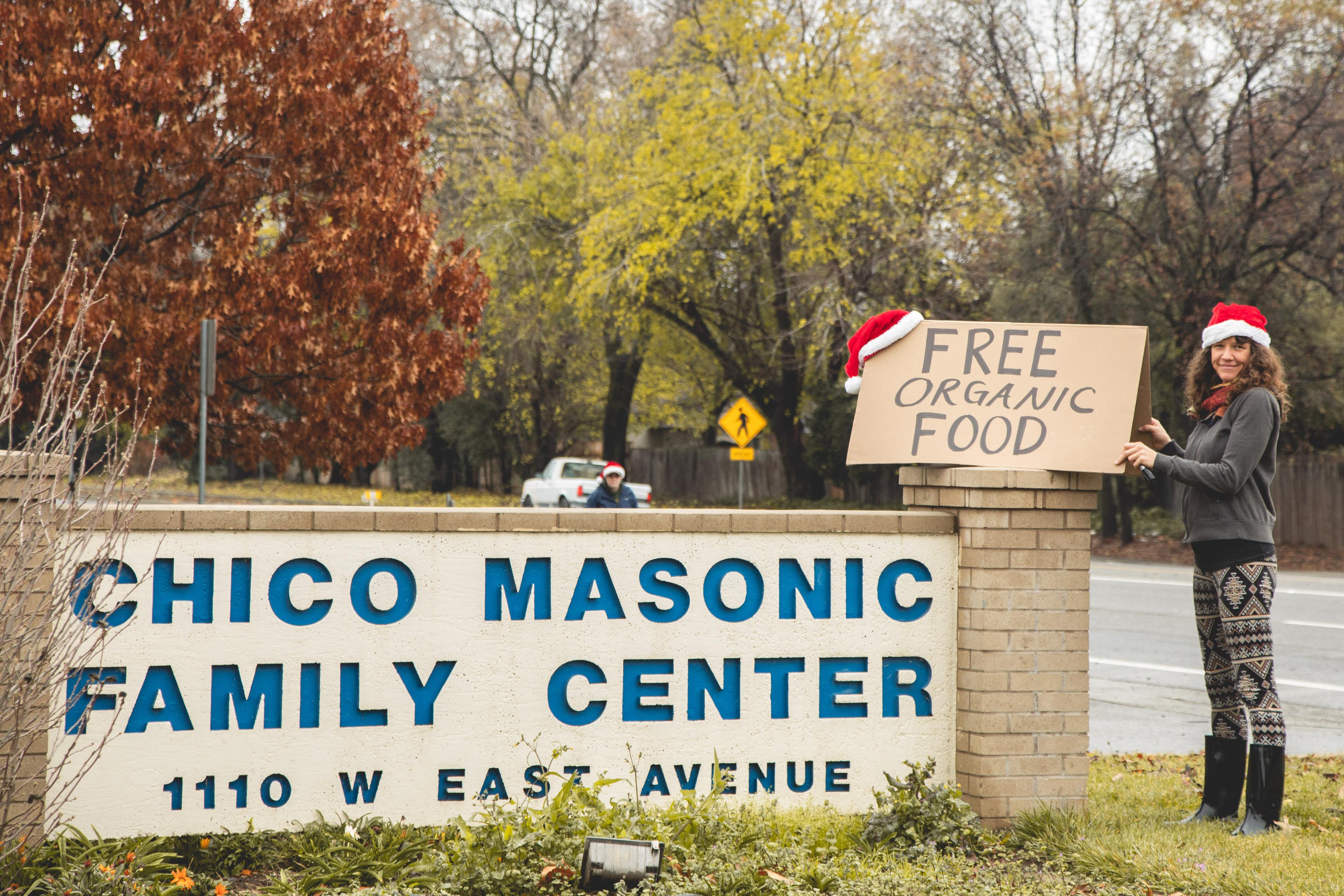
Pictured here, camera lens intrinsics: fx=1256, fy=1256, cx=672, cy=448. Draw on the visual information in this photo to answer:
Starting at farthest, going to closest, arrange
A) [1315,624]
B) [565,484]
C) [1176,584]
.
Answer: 1. [565,484]
2. [1176,584]
3. [1315,624]

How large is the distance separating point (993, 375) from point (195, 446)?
50.6 ft

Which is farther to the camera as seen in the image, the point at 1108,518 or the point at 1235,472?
the point at 1108,518

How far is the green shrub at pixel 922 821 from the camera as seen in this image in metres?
4.54

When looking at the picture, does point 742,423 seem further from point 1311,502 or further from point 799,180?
point 1311,502

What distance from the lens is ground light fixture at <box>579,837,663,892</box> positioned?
4062mm

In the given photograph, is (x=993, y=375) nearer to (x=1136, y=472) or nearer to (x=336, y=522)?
(x=1136, y=472)

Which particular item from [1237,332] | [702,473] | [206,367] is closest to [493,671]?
[1237,332]

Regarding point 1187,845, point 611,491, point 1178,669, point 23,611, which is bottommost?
point 1178,669

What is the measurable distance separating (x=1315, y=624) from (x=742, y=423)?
1226cm

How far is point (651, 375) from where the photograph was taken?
1398 inches

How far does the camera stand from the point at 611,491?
1222 centimetres

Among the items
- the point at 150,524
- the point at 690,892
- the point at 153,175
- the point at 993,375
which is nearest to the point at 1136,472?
the point at 993,375

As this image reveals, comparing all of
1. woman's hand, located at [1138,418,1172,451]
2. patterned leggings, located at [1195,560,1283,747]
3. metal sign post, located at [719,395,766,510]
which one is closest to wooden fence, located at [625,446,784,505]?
metal sign post, located at [719,395,766,510]

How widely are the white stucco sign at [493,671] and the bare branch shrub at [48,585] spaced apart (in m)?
0.08
